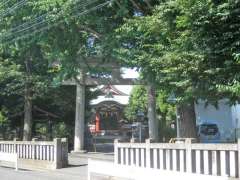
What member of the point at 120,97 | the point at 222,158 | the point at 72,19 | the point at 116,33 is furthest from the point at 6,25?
the point at 120,97

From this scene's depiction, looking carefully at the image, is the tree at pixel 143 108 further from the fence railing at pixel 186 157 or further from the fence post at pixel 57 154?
the fence railing at pixel 186 157

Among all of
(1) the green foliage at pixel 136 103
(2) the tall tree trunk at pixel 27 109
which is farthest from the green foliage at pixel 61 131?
(1) the green foliage at pixel 136 103

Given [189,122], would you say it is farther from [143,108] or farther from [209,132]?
[143,108]

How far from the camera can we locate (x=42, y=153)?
25281 millimetres

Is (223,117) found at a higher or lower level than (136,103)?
lower

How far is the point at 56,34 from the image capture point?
24.4 m

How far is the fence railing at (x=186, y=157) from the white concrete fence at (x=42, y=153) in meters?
5.32

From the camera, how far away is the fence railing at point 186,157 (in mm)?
14273

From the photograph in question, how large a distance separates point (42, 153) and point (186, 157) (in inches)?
429

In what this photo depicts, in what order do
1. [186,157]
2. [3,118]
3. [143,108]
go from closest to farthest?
[186,157], [3,118], [143,108]

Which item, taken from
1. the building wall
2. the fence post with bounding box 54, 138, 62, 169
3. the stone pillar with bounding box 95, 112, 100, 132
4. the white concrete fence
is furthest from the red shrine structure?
the fence post with bounding box 54, 138, 62, 169

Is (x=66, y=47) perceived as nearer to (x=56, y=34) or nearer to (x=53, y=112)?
(x=56, y=34)

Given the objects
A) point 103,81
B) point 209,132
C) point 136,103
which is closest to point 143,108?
point 136,103

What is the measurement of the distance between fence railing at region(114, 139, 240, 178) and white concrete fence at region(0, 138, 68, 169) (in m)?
5.32
